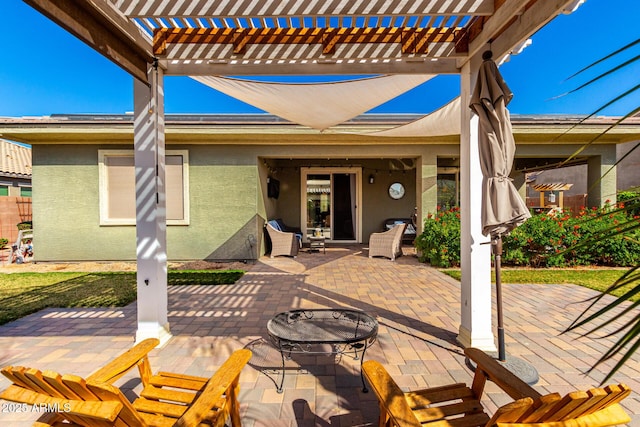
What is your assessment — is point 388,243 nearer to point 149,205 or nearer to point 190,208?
point 190,208

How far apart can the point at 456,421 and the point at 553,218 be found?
6.58 meters

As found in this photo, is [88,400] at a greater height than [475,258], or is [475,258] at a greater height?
[475,258]

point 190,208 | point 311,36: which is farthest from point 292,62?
point 190,208

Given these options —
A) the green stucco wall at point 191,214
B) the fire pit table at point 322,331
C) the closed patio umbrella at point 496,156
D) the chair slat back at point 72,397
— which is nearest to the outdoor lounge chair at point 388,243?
the green stucco wall at point 191,214

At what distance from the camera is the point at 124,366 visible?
5.78ft

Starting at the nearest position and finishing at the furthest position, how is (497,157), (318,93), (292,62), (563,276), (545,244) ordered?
(497,157) → (292,62) → (318,93) → (563,276) → (545,244)

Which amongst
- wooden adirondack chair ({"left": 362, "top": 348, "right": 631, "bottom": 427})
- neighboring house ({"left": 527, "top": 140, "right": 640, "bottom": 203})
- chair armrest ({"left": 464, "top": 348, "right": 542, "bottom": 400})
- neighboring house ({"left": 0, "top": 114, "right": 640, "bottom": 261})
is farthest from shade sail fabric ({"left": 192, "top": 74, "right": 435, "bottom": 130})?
neighboring house ({"left": 527, "top": 140, "right": 640, "bottom": 203})

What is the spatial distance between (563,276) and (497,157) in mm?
4730

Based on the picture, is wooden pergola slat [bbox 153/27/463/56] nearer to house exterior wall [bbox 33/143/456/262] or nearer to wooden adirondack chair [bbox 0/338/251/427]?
wooden adirondack chair [bbox 0/338/251/427]

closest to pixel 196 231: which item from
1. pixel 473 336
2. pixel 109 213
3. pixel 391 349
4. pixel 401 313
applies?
pixel 109 213

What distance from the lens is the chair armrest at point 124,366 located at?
65.0 inches

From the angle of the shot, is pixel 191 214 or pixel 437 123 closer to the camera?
pixel 437 123

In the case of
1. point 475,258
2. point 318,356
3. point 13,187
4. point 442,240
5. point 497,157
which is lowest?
point 318,356

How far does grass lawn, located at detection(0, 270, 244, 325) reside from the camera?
423cm
